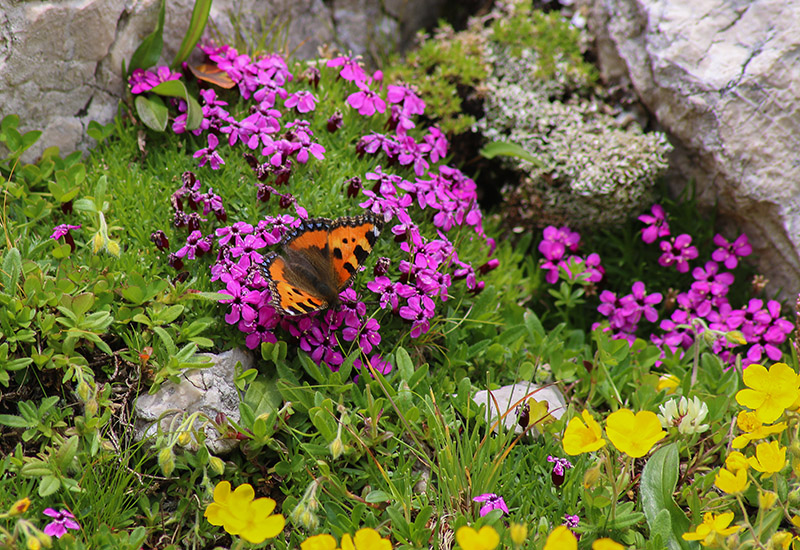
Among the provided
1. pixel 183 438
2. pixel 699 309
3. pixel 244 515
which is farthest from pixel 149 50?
pixel 699 309

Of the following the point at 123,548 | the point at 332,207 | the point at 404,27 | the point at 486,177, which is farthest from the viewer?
the point at 404,27

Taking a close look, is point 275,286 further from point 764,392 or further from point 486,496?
point 764,392

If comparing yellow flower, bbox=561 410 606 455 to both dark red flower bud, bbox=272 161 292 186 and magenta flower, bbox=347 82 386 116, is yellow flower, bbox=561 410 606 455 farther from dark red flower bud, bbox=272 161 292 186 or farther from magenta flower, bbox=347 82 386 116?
magenta flower, bbox=347 82 386 116

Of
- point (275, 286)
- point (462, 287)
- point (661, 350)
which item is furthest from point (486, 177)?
point (275, 286)

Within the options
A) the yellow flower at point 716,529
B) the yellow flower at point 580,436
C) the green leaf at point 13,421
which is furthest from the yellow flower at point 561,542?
the green leaf at point 13,421

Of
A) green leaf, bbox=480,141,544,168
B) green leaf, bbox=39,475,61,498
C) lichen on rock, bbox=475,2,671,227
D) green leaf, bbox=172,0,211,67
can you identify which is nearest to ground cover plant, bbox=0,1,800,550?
green leaf, bbox=39,475,61,498

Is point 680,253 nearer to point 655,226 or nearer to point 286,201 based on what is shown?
point 655,226
